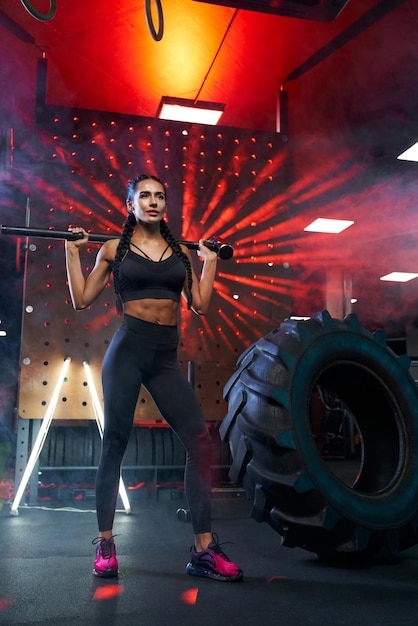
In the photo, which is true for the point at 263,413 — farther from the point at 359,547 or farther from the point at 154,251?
the point at 154,251

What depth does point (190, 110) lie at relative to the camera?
406 centimetres

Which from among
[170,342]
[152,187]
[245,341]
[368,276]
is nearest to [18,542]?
[170,342]

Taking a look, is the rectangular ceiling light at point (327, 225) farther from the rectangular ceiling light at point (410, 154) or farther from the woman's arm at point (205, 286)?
the woman's arm at point (205, 286)

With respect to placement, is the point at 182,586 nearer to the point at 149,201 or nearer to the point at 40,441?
the point at 149,201

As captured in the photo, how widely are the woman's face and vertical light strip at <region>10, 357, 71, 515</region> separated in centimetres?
163

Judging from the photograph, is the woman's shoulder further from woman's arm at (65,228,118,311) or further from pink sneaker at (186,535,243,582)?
pink sneaker at (186,535,243,582)

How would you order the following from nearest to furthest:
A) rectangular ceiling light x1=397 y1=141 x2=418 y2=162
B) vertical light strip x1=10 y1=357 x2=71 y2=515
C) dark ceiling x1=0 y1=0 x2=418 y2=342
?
vertical light strip x1=10 y1=357 x2=71 y2=515
dark ceiling x1=0 y1=0 x2=418 y2=342
rectangular ceiling light x1=397 y1=141 x2=418 y2=162

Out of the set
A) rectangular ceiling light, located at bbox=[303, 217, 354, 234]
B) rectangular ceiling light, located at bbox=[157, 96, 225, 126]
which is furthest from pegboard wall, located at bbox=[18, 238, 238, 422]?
rectangular ceiling light, located at bbox=[303, 217, 354, 234]

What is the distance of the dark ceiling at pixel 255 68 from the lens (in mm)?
3123

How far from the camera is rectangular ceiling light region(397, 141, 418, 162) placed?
4614 millimetres

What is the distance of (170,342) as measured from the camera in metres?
1.95

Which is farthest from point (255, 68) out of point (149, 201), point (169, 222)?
point (149, 201)

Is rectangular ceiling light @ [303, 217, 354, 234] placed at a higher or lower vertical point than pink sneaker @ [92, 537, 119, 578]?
higher

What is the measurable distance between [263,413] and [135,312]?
1.88ft
